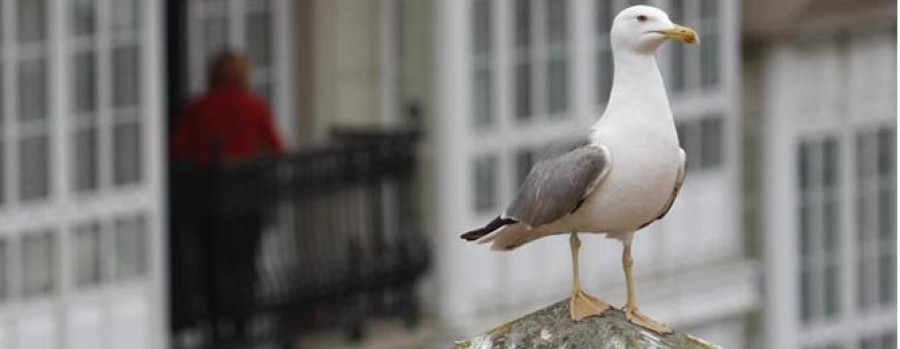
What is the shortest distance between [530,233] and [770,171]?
1931 cm

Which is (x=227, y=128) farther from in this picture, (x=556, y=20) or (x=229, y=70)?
(x=556, y=20)

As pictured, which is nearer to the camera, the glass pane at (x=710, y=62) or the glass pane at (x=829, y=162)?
the glass pane at (x=710, y=62)

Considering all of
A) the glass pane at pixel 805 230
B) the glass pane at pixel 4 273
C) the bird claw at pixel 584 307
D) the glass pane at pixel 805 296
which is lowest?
the glass pane at pixel 805 296

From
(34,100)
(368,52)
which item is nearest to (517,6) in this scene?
(368,52)

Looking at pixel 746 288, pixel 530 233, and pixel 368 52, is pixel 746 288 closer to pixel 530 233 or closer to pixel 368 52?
pixel 368 52

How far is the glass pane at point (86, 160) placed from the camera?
20.0m

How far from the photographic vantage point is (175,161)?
2111 cm

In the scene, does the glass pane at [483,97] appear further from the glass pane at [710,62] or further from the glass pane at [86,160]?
the glass pane at [86,160]

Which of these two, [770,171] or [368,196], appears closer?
[368,196]

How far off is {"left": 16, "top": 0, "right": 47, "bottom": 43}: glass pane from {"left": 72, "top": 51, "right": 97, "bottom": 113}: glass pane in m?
0.35

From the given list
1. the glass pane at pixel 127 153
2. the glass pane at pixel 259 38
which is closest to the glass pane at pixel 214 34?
the glass pane at pixel 259 38

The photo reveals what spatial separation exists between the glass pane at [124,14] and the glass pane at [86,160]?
0.58 m

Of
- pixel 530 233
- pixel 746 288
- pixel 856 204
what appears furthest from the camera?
pixel 856 204

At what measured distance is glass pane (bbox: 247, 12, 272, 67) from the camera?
74.4ft
